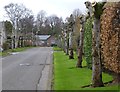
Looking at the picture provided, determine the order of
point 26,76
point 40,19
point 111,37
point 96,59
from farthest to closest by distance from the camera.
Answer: point 40,19, point 26,76, point 111,37, point 96,59

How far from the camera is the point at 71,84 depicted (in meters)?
14.1

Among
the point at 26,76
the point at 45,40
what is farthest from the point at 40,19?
the point at 26,76

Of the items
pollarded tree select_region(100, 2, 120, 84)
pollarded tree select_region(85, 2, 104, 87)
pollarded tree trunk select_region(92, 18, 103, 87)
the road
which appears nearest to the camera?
pollarded tree select_region(85, 2, 104, 87)

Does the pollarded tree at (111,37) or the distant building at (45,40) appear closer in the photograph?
the pollarded tree at (111,37)

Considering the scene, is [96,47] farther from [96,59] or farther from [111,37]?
[111,37]

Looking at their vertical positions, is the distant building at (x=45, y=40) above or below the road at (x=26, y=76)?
above

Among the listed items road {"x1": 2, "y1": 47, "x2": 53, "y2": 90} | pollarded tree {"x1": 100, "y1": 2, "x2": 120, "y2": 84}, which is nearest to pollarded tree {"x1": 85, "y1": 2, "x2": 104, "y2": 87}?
pollarded tree {"x1": 100, "y1": 2, "x2": 120, "y2": 84}

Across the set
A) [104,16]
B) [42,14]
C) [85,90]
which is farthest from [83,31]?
[42,14]

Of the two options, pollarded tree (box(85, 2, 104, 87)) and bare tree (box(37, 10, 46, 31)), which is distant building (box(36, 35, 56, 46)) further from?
pollarded tree (box(85, 2, 104, 87))

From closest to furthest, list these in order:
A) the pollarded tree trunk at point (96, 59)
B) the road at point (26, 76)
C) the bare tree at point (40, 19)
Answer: the pollarded tree trunk at point (96, 59)
the road at point (26, 76)
the bare tree at point (40, 19)

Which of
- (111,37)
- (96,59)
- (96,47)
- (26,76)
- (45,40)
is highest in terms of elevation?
(111,37)

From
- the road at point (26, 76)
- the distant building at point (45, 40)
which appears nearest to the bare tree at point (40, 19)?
the distant building at point (45, 40)

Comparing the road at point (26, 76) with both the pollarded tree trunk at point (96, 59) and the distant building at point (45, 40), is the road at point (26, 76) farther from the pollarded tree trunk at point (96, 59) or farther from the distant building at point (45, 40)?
the distant building at point (45, 40)

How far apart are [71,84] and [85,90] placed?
1678mm
